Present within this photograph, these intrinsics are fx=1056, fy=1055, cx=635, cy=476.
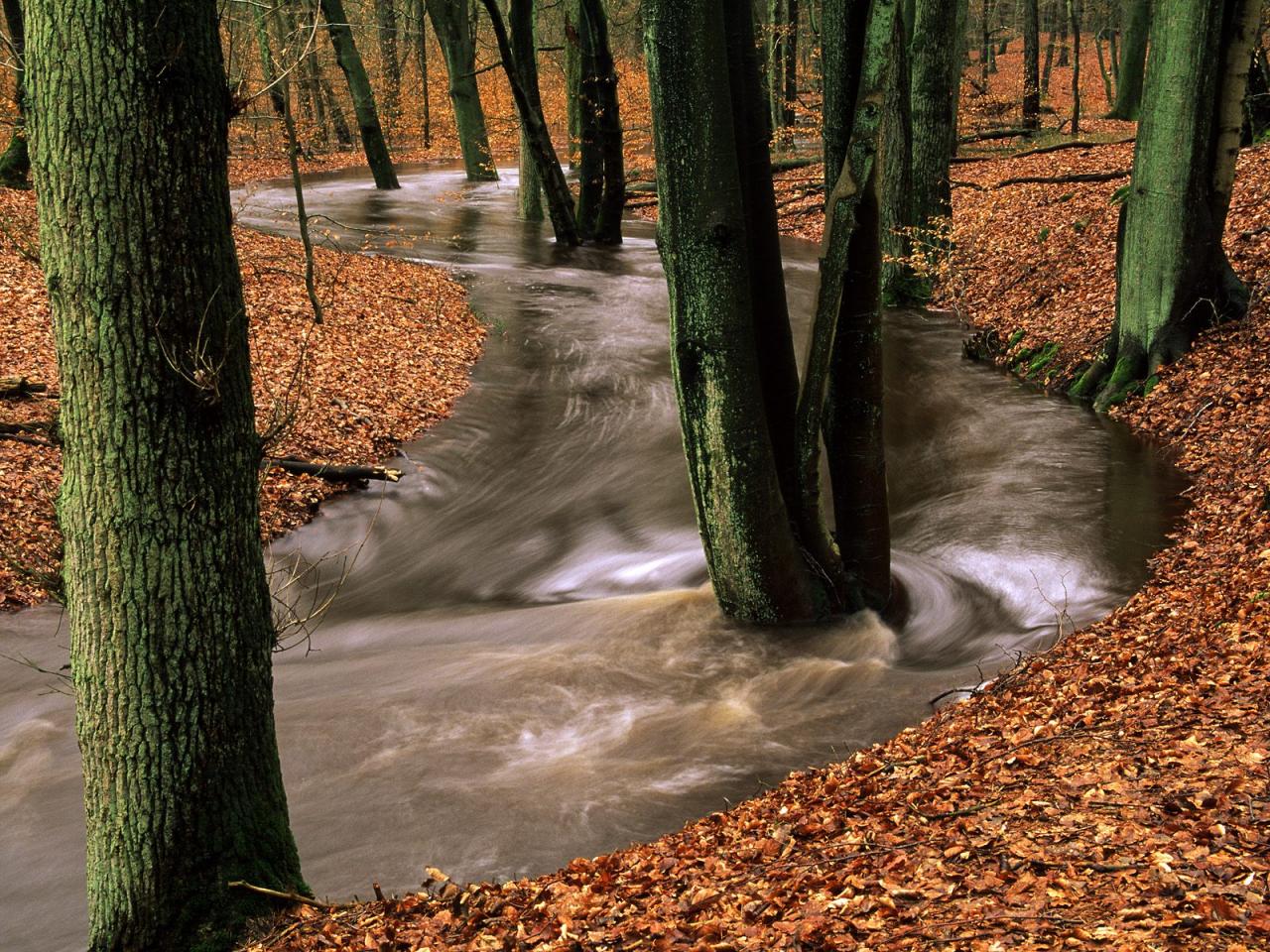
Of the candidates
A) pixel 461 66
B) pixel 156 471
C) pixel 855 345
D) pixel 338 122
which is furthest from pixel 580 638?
pixel 338 122

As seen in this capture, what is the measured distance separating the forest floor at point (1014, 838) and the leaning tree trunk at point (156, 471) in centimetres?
59

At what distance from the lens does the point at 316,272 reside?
17.3m

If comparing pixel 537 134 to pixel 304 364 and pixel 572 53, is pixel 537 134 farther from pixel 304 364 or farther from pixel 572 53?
pixel 304 364

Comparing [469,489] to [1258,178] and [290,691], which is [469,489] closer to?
[290,691]

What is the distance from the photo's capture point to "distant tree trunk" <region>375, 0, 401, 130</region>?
41.8 m

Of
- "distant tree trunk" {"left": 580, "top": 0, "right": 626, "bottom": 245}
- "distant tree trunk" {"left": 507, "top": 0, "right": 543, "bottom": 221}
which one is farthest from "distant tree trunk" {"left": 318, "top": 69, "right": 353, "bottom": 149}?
"distant tree trunk" {"left": 580, "top": 0, "right": 626, "bottom": 245}

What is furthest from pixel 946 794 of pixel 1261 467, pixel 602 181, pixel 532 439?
pixel 602 181

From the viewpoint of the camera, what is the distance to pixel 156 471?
13.7 feet

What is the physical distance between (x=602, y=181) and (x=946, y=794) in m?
20.0

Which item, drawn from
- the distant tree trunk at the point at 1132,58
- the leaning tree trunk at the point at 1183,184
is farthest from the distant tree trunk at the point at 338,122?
the leaning tree trunk at the point at 1183,184

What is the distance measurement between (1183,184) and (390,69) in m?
37.4

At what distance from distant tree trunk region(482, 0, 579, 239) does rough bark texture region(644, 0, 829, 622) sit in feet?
46.2

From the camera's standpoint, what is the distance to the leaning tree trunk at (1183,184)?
10.4 metres

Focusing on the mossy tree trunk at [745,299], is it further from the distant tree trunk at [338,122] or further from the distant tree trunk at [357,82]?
the distant tree trunk at [338,122]
